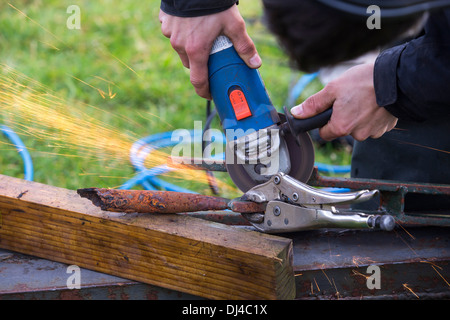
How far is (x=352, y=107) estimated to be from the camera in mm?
1761

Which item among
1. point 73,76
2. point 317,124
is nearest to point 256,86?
point 317,124

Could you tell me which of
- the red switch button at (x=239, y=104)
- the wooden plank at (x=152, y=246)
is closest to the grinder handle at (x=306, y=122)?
the red switch button at (x=239, y=104)

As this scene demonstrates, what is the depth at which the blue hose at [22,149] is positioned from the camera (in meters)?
3.03

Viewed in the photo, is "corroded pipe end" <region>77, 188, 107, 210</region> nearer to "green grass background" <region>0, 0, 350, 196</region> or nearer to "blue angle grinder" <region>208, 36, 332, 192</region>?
"blue angle grinder" <region>208, 36, 332, 192</region>

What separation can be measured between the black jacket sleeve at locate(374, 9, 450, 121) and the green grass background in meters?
1.87

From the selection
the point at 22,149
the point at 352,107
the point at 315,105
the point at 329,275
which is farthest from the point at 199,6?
the point at 22,149

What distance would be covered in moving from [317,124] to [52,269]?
109 centimetres

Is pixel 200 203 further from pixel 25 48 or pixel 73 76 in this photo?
Result: pixel 25 48

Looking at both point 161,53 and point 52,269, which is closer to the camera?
point 52,269

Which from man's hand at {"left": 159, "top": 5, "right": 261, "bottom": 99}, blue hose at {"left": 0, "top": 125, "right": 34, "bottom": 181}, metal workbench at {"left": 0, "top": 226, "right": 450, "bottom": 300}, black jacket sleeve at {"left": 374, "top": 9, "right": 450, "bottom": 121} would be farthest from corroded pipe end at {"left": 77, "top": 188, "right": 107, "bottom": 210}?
blue hose at {"left": 0, "top": 125, "right": 34, "bottom": 181}

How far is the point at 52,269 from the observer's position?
1759 mm

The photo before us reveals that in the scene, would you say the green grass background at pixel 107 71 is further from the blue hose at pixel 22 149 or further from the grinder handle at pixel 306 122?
the grinder handle at pixel 306 122

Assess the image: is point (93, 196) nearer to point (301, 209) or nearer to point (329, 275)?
point (301, 209)

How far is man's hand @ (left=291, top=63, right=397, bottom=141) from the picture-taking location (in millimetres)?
1733
